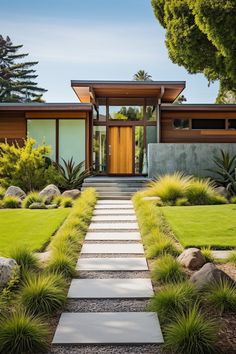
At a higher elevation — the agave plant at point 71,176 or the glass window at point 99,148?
the glass window at point 99,148

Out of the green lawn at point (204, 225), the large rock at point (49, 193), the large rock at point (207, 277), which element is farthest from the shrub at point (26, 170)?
the large rock at point (207, 277)

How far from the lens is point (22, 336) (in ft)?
12.1

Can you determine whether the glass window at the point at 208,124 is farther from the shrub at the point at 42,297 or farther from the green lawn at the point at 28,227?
the shrub at the point at 42,297

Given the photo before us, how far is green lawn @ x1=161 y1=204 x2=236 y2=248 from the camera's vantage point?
24.8 ft

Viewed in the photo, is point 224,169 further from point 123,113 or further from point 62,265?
point 62,265

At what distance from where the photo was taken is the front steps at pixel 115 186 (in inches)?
567

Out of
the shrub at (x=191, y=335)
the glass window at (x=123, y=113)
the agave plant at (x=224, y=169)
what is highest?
the glass window at (x=123, y=113)

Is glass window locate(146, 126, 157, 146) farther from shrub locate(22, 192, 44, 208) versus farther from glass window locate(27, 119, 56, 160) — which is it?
shrub locate(22, 192, 44, 208)

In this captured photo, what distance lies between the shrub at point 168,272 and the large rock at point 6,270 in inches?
66.8

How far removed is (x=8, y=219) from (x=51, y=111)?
343 inches

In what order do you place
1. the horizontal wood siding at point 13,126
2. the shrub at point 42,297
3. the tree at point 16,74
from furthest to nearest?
the tree at point 16,74 → the horizontal wood siding at point 13,126 → the shrub at point 42,297

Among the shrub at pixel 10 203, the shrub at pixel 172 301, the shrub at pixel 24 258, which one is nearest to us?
the shrub at pixel 172 301

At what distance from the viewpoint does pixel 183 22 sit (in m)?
13.6

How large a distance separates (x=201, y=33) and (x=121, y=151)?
653cm
